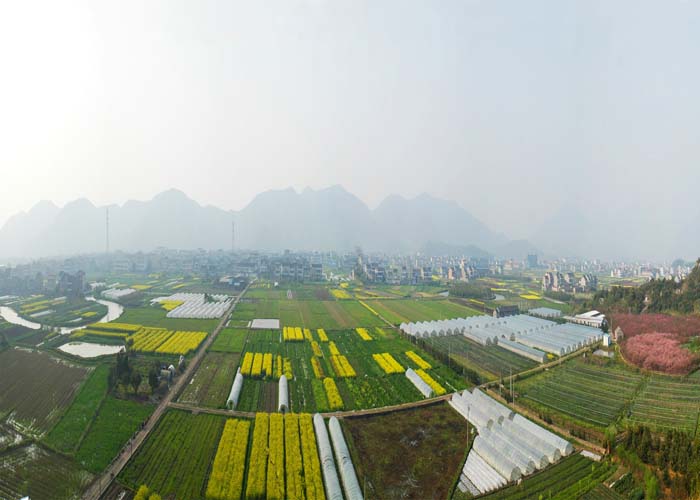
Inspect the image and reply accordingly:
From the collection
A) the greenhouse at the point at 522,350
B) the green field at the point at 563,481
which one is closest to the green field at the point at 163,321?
the greenhouse at the point at 522,350

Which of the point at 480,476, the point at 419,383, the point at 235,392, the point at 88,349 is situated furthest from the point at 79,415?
the point at 480,476

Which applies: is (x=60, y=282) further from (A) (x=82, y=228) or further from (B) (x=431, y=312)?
(A) (x=82, y=228)

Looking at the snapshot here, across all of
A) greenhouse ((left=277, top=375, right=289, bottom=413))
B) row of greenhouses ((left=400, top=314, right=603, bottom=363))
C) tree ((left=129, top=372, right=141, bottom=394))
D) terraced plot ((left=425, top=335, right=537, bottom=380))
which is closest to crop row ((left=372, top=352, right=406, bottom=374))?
terraced plot ((left=425, top=335, right=537, bottom=380))

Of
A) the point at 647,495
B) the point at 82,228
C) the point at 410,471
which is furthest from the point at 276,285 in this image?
the point at 82,228

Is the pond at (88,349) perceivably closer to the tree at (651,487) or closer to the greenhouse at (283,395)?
the greenhouse at (283,395)

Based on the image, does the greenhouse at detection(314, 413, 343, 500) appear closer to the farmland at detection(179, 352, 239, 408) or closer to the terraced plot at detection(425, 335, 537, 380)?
the farmland at detection(179, 352, 239, 408)

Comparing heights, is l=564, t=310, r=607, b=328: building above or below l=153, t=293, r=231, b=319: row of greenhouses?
below

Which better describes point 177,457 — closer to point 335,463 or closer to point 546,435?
Answer: point 335,463
